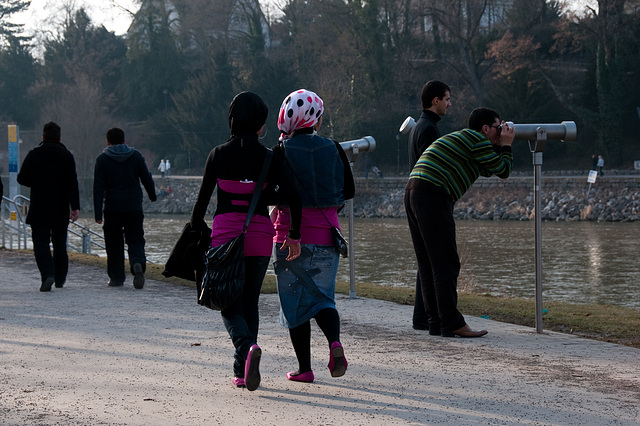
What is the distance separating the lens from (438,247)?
6754 millimetres

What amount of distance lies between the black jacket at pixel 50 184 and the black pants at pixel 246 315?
16.6 feet

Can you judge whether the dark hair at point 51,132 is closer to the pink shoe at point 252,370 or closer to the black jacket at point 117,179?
the black jacket at point 117,179

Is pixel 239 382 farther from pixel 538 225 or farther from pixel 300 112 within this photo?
pixel 538 225

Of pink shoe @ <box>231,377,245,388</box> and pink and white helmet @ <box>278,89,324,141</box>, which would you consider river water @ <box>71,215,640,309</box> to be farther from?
pink shoe @ <box>231,377,245,388</box>

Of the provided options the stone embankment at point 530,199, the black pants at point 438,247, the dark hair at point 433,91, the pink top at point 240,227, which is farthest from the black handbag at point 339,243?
the stone embankment at point 530,199

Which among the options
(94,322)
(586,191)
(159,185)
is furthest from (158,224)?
(94,322)

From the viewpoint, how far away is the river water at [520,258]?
1772 cm

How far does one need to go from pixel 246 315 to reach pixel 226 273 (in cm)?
35

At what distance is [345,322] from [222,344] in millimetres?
1488

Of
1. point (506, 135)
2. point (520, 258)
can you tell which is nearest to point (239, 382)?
point (506, 135)

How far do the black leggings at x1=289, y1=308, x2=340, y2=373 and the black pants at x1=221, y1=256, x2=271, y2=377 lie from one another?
10.0 inches

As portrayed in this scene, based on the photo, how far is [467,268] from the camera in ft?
73.5

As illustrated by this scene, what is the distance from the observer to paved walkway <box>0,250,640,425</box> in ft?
15.1

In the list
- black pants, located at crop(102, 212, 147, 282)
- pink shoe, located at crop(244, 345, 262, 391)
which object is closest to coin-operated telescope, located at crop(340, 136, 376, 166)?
black pants, located at crop(102, 212, 147, 282)
